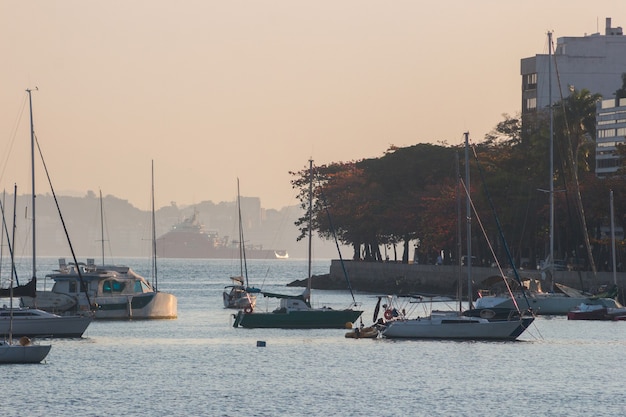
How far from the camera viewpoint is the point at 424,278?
170000 millimetres

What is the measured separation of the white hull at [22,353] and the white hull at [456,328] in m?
22.1

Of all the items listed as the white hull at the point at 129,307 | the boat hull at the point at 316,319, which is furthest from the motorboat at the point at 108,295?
the boat hull at the point at 316,319

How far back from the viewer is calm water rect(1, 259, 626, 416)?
61.2m

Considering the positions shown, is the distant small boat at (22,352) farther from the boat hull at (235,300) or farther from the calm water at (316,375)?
the boat hull at (235,300)

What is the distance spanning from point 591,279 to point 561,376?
51549 millimetres

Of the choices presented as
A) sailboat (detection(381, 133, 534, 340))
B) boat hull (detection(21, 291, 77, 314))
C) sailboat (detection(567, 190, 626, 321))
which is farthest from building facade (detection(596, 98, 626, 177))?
sailboat (detection(381, 133, 534, 340))

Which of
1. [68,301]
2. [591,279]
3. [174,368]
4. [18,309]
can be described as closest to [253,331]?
[68,301]

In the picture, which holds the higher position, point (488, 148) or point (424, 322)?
point (488, 148)

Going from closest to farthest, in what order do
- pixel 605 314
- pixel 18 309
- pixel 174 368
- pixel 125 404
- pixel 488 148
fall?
pixel 125 404, pixel 174 368, pixel 18 309, pixel 605 314, pixel 488 148

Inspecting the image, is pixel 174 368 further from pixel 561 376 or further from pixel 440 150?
pixel 440 150

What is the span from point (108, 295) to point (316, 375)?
124 feet

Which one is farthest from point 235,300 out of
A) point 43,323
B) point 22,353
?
point 22,353

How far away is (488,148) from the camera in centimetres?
17738

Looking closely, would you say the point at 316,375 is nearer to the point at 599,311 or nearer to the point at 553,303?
the point at 599,311
